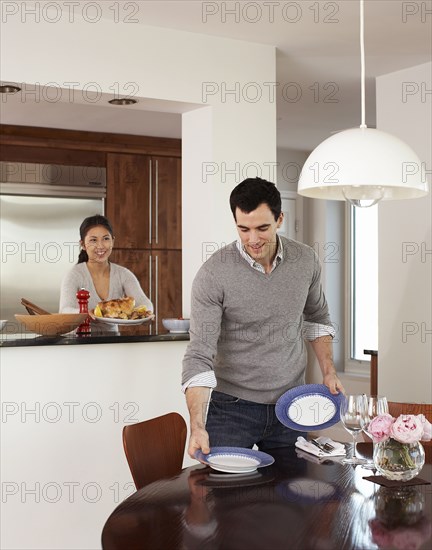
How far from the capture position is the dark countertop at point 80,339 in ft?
10.7

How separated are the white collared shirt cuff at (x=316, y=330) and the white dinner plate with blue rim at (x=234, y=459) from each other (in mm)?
746

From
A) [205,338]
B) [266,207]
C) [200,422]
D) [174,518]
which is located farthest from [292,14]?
[174,518]

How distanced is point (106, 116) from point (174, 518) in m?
4.18

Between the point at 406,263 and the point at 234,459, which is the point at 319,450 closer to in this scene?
the point at 234,459

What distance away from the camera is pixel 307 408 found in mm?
2545

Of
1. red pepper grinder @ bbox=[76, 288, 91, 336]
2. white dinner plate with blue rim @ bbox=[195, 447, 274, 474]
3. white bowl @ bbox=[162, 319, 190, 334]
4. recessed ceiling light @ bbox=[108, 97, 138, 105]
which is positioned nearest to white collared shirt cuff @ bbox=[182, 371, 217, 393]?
white dinner plate with blue rim @ bbox=[195, 447, 274, 474]

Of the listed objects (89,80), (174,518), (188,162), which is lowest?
(174,518)

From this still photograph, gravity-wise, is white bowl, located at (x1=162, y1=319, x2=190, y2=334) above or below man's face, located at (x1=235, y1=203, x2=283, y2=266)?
below

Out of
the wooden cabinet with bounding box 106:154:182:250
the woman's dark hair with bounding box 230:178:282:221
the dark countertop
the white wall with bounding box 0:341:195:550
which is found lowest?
the white wall with bounding box 0:341:195:550

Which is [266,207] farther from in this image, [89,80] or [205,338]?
[89,80]

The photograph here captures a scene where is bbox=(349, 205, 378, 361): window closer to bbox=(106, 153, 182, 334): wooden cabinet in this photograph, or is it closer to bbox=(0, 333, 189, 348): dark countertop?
bbox=(106, 153, 182, 334): wooden cabinet

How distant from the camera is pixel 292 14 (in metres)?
3.78

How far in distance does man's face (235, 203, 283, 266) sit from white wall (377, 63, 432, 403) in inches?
89.0

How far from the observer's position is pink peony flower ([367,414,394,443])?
6.81 feet
